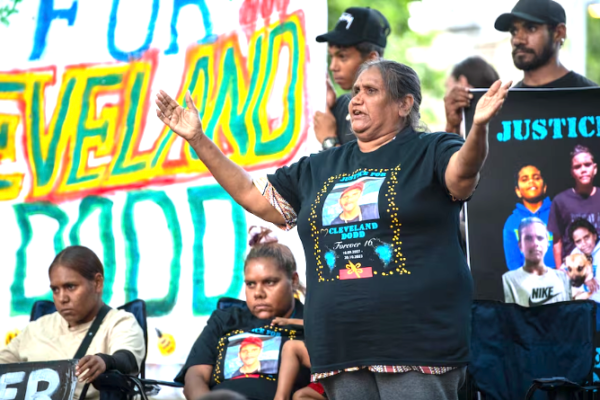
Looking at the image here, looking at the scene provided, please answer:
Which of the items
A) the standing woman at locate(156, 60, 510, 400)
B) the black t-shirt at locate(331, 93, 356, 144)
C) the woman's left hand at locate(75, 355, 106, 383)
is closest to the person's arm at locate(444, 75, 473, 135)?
the black t-shirt at locate(331, 93, 356, 144)

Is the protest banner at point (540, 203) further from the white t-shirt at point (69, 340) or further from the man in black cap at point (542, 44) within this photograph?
the white t-shirt at point (69, 340)

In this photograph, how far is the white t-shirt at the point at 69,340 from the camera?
4797 millimetres

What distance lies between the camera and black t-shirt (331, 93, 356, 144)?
5051mm

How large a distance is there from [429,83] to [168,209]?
11.0 metres

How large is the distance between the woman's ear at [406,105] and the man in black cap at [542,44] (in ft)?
6.18

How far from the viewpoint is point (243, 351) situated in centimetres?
451

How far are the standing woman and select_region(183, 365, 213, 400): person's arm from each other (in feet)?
4.71

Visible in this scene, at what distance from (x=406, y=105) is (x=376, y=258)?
654mm

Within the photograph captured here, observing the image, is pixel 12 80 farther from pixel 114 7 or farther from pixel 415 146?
pixel 415 146

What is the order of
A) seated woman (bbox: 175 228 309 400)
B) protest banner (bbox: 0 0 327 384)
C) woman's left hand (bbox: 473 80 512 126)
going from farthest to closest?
1. protest banner (bbox: 0 0 327 384)
2. seated woman (bbox: 175 228 309 400)
3. woman's left hand (bbox: 473 80 512 126)

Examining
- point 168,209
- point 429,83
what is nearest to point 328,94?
point 168,209

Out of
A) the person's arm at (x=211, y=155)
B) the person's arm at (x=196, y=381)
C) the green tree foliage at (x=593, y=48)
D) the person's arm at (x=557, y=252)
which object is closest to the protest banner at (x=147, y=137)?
the person's arm at (x=196, y=381)

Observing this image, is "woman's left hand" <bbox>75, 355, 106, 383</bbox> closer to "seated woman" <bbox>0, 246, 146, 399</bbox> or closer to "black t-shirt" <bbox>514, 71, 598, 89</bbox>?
"seated woman" <bbox>0, 246, 146, 399</bbox>

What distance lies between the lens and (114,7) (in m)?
5.93
